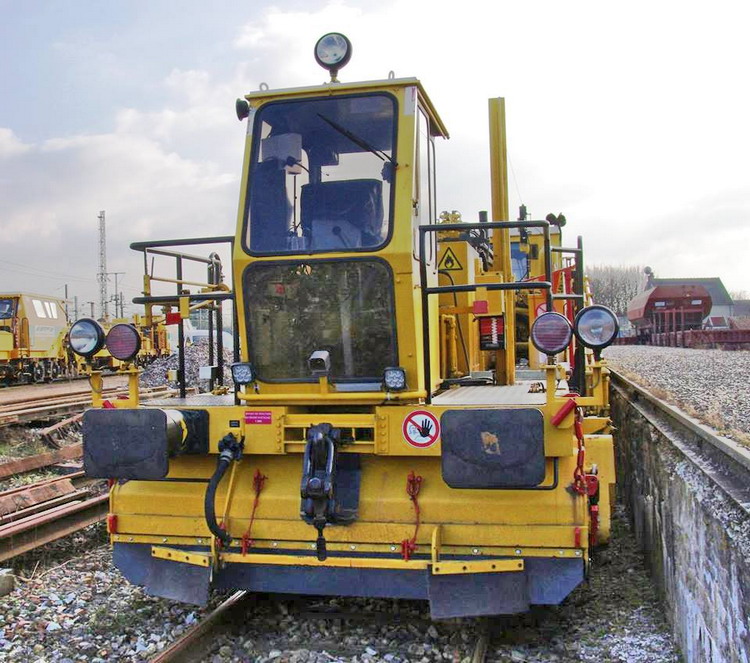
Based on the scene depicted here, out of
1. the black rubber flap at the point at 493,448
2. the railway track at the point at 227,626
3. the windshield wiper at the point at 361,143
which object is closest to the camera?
the black rubber flap at the point at 493,448

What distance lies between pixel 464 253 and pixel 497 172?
893mm

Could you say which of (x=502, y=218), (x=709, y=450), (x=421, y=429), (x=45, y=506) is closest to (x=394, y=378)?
(x=421, y=429)

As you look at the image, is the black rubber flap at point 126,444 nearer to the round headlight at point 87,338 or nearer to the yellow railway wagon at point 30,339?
the round headlight at point 87,338

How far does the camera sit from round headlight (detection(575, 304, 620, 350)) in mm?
4668

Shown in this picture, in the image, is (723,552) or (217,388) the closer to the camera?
(723,552)

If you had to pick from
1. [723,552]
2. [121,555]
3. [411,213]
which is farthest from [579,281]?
[121,555]

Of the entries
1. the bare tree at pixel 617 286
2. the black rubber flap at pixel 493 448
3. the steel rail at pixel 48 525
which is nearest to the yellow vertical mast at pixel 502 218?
the black rubber flap at pixel 493 448

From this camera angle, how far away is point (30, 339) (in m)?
25.6

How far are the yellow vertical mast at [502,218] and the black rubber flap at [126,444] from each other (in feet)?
9.38

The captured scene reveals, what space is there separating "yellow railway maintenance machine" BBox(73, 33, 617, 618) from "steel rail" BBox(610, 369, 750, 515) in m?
0.63

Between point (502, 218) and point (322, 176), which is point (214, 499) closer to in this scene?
point (322, 176)

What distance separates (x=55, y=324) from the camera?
27.8 metres

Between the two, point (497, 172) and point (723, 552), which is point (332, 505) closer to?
point (723, 552)

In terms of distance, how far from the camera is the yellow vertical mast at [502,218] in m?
6.16
